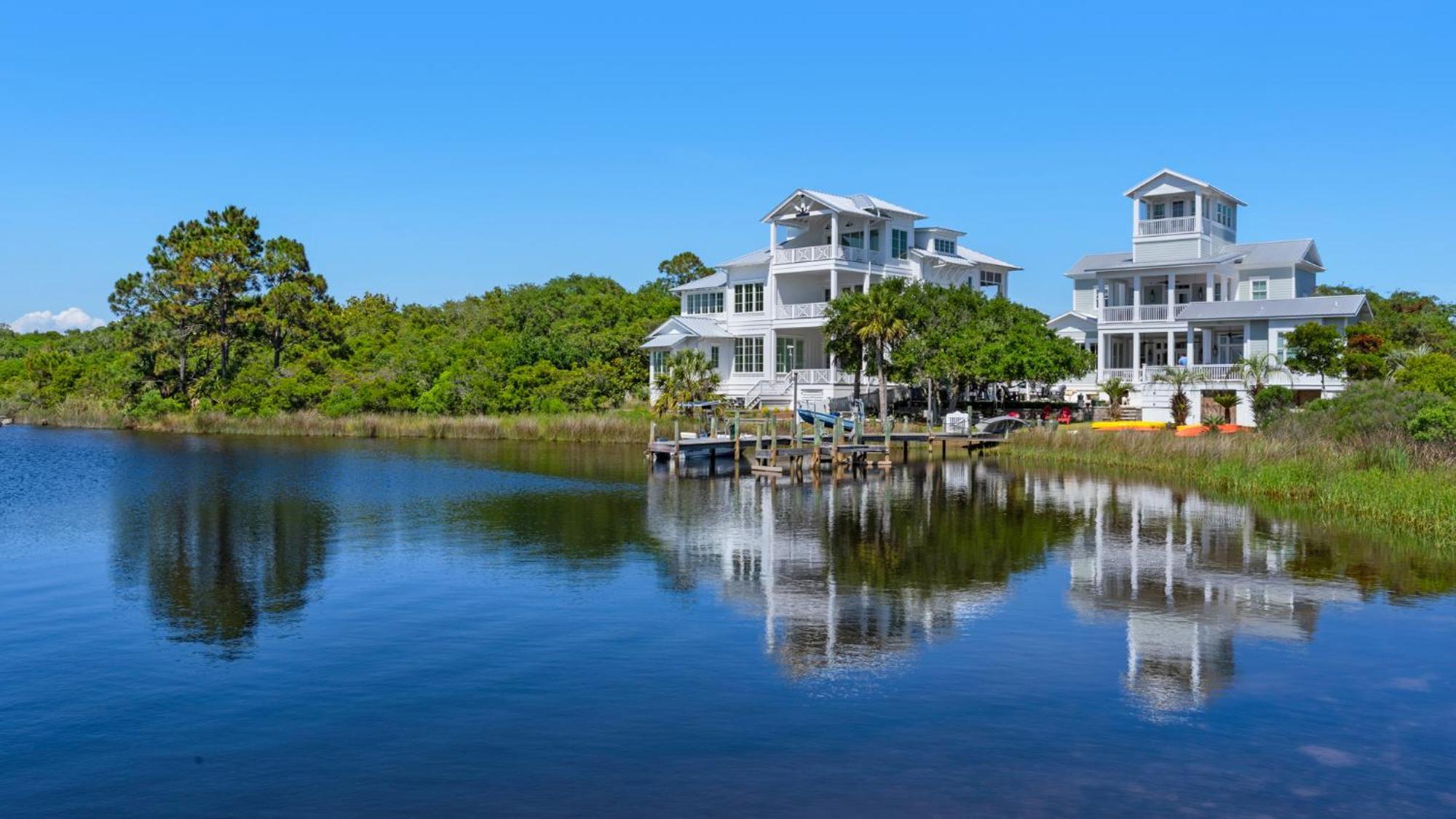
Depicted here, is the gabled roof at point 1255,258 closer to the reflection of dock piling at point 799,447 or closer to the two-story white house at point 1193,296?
the two-story white house at point 1193,296

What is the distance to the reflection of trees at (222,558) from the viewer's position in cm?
1798

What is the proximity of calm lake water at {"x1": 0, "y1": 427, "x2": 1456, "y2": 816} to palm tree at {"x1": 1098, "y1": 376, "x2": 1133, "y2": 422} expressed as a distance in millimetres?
23243

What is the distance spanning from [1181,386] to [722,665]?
134 ft

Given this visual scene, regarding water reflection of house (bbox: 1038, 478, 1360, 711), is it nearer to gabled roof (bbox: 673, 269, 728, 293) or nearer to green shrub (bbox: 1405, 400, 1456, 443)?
green shrub (bbox: 1405, 400, 1456, 443)

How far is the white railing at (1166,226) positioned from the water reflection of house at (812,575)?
28.6m

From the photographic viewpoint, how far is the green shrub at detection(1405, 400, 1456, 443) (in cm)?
2878

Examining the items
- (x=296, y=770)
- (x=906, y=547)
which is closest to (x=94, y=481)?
(x=906, y=547)

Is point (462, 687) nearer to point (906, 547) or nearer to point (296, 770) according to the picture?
point (296, 770)

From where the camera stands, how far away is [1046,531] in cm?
2725

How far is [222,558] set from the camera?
23.4 meters

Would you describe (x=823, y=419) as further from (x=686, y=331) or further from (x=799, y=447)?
(x=686, y=331)

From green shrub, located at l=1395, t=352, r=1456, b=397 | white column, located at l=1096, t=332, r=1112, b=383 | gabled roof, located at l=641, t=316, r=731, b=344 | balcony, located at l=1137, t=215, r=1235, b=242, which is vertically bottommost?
green shrub, located at l=1395, t=352, r=1456, b=397

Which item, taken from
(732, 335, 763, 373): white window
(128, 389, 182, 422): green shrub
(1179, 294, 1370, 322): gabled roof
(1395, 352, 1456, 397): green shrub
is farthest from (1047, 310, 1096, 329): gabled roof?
(128, 389, 182, 422): green shrub

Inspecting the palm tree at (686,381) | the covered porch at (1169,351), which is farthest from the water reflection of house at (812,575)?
the covered porch at (1169,351)
